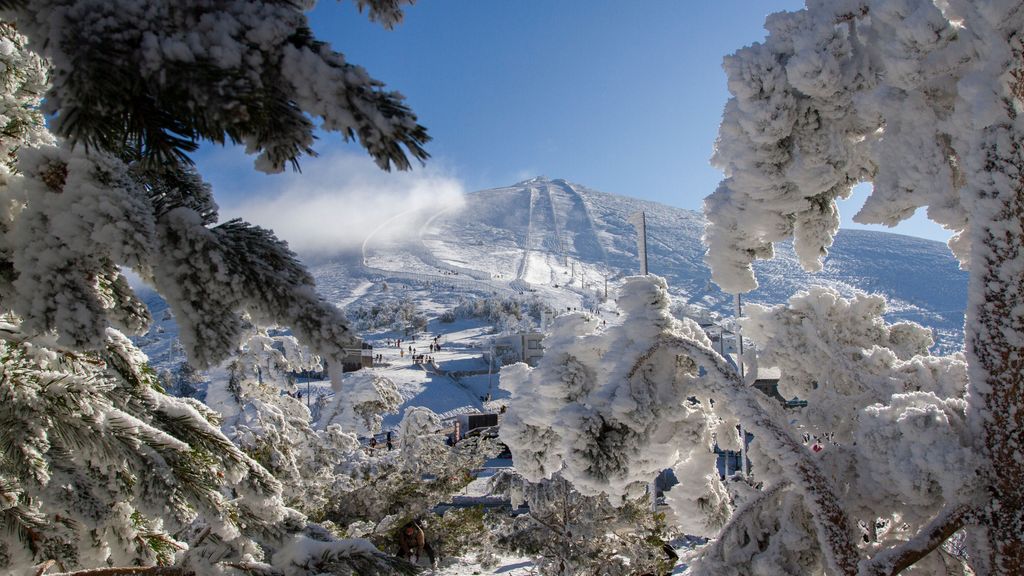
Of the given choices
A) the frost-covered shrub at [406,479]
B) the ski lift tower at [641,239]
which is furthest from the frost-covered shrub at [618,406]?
the frost-covered shrub at [406,479]

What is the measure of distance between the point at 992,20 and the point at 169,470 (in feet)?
12.7

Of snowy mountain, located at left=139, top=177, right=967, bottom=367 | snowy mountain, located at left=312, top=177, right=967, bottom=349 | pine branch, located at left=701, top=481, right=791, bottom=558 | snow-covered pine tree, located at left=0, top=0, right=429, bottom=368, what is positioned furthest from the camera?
snowy mountain, located at left=312, top=177, right=967, bottom=349

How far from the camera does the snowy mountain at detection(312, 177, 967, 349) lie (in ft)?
348

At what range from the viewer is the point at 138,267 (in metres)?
1.24

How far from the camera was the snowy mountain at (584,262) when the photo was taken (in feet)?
348

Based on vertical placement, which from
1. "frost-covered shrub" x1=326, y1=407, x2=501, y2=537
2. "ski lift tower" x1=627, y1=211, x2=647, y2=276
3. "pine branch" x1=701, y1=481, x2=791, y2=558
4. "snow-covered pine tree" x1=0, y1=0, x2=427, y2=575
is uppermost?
"ski lift tower" x1=627, y1=211, x2=647, y2=276

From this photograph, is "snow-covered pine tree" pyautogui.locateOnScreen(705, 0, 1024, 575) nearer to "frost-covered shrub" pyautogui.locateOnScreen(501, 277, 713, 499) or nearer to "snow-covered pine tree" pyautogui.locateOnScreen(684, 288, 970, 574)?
"snow-covered pine tree" pyautogui.locateOnScreen(684, 288, 970, 574)

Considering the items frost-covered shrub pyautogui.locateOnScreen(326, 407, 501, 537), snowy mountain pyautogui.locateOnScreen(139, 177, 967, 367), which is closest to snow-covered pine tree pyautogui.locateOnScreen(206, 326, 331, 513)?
frost-covered shrub pyautogui.locateOnScreen(326, 407, 501, 537)

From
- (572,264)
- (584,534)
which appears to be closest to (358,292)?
(572,264)

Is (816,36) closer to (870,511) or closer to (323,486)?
(870,511)

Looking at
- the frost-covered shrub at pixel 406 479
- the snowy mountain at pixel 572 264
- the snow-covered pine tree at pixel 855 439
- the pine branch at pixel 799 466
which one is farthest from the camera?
the snowy mountain at pixel 572 264

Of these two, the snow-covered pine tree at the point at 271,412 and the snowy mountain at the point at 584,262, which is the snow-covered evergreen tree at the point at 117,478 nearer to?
the snow-covered pine tree at the point at 271,412

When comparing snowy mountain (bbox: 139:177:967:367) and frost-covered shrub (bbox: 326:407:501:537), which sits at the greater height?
snowy mountain (bbox: 139:177:967:367)

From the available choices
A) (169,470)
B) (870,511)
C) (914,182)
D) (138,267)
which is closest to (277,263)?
(138,267)
